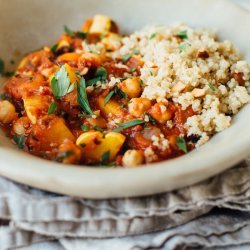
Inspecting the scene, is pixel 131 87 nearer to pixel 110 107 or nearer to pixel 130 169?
pixel 110 107

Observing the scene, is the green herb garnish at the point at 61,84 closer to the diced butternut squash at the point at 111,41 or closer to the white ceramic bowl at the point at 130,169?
the white ceramic bowl at the point at 130,169

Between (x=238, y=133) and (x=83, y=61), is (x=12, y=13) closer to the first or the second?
(x=83, y=61)

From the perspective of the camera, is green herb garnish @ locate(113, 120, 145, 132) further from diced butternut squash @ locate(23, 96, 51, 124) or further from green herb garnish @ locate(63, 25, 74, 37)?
green herb garnish @ locate(63, 25, 74, 37)

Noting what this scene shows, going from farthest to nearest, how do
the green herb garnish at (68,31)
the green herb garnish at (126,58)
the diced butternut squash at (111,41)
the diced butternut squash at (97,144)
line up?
1. the green herb garnish at (68,31)
2. the diced butternut squash at (111,41)
3. the green herb garnish at (126,58)
4. the diced butternut squash at (97,144)

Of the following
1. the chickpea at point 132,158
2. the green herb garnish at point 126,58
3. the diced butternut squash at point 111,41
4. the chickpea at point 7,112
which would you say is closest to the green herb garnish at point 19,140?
the chickpea at point 7,112

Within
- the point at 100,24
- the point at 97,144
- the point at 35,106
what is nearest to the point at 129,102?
the point at 97,144

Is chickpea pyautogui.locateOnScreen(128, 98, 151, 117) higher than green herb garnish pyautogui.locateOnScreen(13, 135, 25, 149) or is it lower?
higher

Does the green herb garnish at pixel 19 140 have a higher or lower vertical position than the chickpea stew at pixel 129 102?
lower

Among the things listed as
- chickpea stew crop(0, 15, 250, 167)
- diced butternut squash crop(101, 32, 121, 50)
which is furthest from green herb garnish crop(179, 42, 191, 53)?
diced butternut squash crop(101, 32, 121, 50)
